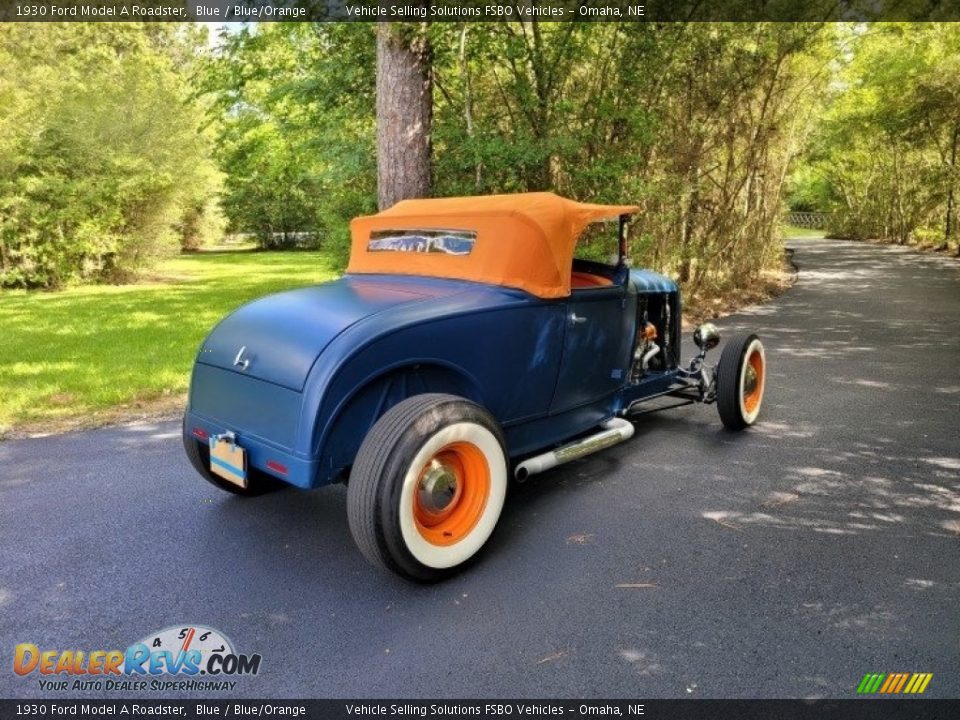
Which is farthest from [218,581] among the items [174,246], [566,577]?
[174,246]

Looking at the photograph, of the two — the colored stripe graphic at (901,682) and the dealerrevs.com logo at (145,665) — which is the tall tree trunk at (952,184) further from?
the dealerrevs.com logo at (145,665)

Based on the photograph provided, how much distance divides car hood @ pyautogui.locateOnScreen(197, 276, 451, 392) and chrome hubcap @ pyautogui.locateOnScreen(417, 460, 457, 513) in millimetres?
656

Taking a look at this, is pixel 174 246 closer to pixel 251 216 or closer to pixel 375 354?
pixel 251 216

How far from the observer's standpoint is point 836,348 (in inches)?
302

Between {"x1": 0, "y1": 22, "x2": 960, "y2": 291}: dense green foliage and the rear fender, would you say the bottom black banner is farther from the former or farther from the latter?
{"x1": 0, "y1": 22, "x2": 960, "y2": 291}: dense green foliage

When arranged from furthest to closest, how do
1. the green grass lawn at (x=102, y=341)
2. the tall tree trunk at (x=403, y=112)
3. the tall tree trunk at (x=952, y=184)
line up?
the tall tree trunk at (x=952, y=184) → the tall tree trunk at (x=403, y=112) → the green grass lawn at (x=102, y=341)

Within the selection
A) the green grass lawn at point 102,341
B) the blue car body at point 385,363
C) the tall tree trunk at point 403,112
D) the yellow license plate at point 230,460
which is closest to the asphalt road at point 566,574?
the yellow license plate at point 230,460

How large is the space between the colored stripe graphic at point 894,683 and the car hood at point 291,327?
2298 millimetres

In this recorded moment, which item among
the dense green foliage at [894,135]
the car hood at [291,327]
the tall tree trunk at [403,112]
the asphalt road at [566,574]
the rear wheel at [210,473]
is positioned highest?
the dense green foliage at [894,135]

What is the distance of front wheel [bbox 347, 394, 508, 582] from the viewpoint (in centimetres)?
251

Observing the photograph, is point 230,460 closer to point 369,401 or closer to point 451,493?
point 369,401

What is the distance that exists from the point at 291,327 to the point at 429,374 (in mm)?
669

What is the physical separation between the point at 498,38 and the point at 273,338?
6.11 meters

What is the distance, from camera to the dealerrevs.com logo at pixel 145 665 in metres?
2.18
